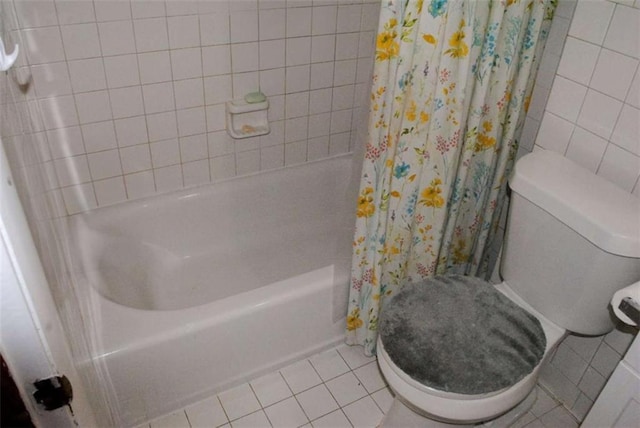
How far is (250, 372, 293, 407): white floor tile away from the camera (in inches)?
70.1

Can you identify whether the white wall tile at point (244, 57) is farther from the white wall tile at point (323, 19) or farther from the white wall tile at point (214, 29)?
the white wall tile at point (323, 19)

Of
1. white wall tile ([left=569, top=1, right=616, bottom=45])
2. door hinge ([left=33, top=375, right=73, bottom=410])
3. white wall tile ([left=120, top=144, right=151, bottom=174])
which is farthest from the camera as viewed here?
white wall tile ([left=120, top=144, right=151, bottom=174])

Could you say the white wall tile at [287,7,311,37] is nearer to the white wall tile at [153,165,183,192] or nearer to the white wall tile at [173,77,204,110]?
the white wall tile at [173,77,204,110]

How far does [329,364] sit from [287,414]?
247 millimetres

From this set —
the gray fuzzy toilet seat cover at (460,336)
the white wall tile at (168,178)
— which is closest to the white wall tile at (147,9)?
the white wall tile at (168,178)

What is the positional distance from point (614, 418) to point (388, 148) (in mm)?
857

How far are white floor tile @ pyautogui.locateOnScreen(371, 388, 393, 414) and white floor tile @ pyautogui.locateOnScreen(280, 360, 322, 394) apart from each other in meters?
0.20

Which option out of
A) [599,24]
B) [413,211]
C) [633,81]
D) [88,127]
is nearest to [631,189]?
[633,81]

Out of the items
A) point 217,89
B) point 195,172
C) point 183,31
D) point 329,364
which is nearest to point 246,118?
point 217,89

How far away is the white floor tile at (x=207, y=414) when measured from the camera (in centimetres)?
169

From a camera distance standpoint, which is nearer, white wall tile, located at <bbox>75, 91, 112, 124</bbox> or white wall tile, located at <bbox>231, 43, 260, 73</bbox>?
white wall tile, located at <bbox>75, 91, 112, 124</bbox>

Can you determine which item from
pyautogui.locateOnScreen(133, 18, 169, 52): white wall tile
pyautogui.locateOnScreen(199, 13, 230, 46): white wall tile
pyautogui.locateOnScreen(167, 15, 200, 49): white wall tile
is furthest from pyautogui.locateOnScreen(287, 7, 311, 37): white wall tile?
pyautogui.locateOnScreen(133, 18, 169, 52): white wall tile

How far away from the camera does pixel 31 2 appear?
150 cm

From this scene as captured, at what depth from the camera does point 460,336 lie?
144 centimetres
